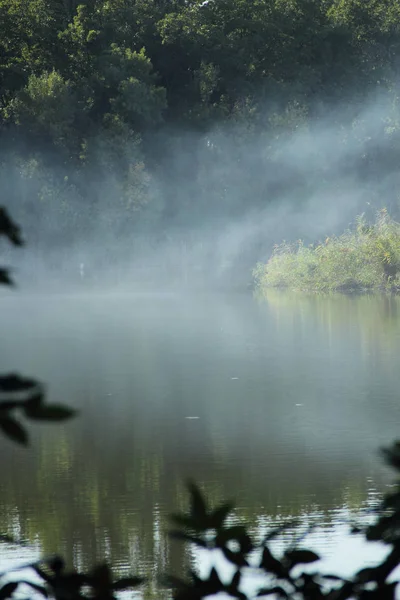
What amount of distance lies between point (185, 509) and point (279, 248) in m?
20.8

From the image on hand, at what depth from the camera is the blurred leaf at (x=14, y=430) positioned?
0.88m

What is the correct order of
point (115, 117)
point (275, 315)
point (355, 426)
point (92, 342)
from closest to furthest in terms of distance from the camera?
1. point (355, 426)
2. point (92, 342)
3. point (275, 315)
4. point (115, 117)

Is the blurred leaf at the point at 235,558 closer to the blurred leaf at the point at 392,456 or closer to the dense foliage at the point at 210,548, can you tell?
the dense foliage at the point at 210,548

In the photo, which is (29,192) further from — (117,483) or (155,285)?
(117,483)

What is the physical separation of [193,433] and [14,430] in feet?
18.3

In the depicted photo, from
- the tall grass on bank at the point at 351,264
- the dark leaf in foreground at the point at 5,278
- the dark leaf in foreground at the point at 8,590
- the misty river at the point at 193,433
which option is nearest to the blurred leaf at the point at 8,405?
the dark leaf in foreground at the point at 5,278

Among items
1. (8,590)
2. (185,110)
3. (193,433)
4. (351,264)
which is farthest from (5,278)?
(185,110)

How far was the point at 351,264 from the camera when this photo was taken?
68.7 ft

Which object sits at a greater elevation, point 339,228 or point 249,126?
point 249,126

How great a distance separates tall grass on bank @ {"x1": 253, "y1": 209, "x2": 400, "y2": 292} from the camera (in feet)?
66.8

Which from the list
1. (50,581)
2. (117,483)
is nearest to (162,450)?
(117,483)

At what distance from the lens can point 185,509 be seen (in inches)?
179

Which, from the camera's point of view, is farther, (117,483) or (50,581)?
(117,483)

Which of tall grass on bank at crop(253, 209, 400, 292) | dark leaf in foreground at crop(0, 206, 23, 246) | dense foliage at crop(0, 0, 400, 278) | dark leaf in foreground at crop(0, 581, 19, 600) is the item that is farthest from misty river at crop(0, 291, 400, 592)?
dense foliage at crop(0, 0, 400, 278)
